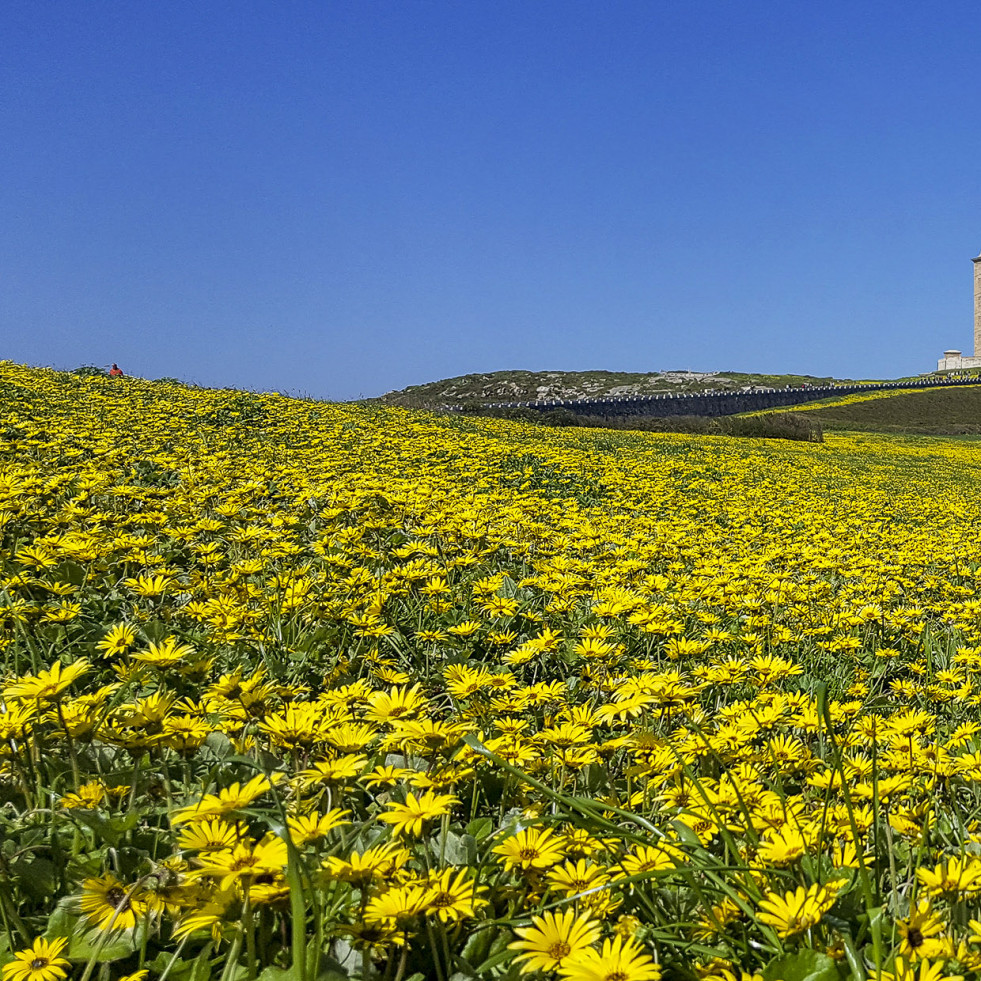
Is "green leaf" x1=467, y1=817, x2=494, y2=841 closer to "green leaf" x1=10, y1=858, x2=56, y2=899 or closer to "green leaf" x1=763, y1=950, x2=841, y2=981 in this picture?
"green leaf" x1=763, y1=950, x2=841, y2=981

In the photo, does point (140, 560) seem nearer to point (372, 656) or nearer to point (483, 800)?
point (372, 656)

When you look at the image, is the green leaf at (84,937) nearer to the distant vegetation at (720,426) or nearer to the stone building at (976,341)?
the distant vegetation at (720,426)

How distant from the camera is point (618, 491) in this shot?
888 centimetres

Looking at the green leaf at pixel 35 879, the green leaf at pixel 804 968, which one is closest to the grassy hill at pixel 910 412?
the green leaf at pixel 804 968

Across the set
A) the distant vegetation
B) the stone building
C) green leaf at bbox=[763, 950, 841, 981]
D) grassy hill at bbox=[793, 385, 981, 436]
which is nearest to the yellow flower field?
green leaf at bbox=[763, 950, 841, 981]

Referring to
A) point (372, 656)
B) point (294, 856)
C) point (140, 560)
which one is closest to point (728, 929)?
point (294, 856)

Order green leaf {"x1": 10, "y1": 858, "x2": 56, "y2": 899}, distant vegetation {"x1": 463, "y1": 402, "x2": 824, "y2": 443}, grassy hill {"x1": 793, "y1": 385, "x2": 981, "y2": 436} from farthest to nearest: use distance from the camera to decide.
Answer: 1. grassy hill {"x1": 793, "y1": 385, "x2": 981, "y2": 436}
2. distant vegetation {"x1": 463, "y1": 402, "x2": 824, "y2": 443}
3. green leaf {"x1": 10, "y1": 858, "x2": 56, "y2": 899}

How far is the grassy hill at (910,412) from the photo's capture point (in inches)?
1957

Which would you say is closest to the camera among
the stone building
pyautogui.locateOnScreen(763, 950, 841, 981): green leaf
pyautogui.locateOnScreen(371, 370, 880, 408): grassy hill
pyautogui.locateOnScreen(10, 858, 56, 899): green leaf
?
pyautogui.locateOnScreen(763, 950, 841, 981): green leaf

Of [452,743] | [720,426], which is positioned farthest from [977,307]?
[452,743]

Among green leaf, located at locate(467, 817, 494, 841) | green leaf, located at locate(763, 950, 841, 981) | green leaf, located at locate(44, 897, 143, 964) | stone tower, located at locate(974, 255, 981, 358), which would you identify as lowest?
green leaf, located at locate(467, 817, 494, 841)

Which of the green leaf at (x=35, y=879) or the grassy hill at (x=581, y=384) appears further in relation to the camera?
the grassy hill at (x=581, y=384)

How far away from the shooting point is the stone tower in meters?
96.6

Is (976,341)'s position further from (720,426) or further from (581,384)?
(720,426)
